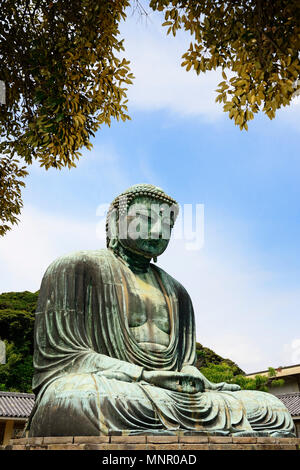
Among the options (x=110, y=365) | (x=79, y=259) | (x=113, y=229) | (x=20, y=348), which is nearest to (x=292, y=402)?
(x=20, y=348)

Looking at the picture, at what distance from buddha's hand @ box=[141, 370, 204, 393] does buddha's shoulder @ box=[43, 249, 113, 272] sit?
1501mm

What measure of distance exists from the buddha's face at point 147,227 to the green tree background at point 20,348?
1346 cm

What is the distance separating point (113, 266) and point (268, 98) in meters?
2.73

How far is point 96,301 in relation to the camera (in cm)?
558

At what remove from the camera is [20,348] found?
24.6 m

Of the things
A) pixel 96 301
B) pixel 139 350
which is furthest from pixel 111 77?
pixel 139 350

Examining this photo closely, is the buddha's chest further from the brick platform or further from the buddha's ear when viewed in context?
the brick platform

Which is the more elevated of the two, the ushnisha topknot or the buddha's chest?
the ushnisha topknot

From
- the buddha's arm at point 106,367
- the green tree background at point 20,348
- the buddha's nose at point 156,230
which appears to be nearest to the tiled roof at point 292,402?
the green tree background at point 20,348

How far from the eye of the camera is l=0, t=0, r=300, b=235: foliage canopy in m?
3.98

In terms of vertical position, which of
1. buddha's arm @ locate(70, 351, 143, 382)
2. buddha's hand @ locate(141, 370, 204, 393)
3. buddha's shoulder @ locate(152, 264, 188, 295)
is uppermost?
buddha's shoulder @ locate(152, 264, 188, 295)

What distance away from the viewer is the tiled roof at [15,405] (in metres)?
17.6

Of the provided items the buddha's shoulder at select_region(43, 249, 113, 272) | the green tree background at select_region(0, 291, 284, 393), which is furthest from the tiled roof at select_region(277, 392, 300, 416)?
the buddha's shoulder at select_region(43, 249, 113, 272)
